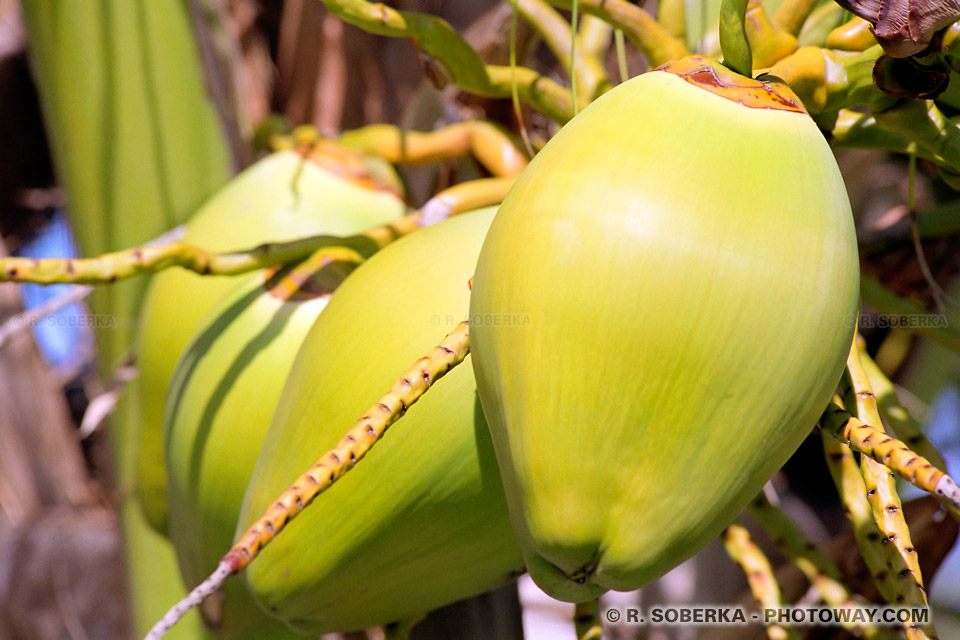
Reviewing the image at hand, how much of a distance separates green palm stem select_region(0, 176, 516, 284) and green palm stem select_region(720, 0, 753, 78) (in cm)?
22

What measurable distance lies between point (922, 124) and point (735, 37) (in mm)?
86

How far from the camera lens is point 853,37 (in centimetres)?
42

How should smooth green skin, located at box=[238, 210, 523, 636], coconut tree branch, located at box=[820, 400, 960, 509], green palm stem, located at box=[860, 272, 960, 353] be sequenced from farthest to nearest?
green palm stem, located at box=[860, 272, 960, 353]
smooth green skin, located at box=[238, 210, 523, 636]
coconut tree branch, located at box=[820, 400, 960, 509]

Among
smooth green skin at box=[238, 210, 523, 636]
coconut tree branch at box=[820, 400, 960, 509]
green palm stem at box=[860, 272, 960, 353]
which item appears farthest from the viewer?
green palm stem at box=[860, 272, 960, 353]

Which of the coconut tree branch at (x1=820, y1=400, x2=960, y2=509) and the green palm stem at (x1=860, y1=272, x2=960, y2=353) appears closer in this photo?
the coconut tree branch at (x1=820, y1=400, x2=960, y2=509)

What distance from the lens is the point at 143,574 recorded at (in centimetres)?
72

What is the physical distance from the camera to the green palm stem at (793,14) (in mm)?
433

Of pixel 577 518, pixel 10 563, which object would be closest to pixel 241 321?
pixel 577 518

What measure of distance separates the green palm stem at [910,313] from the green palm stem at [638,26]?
0.17 meters

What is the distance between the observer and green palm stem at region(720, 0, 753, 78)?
1.11 feet

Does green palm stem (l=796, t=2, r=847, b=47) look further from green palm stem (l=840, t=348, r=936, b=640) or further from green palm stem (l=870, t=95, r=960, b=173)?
green palm stem (l=840, t=348, r=936, b=640)

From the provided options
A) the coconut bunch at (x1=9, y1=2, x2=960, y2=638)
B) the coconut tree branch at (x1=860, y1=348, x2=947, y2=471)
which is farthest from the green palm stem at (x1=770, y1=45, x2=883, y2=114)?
the coconut tree branch at (x1=860, y1=348, x2=947, y2=471)

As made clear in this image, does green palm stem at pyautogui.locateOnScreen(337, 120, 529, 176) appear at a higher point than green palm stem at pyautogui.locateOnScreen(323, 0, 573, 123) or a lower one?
lower
